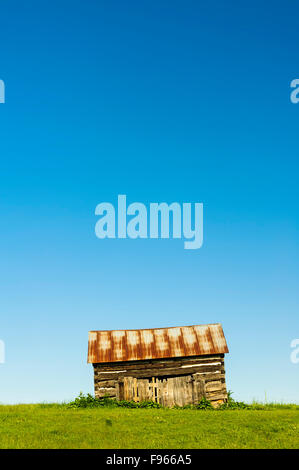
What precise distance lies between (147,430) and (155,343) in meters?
14.2

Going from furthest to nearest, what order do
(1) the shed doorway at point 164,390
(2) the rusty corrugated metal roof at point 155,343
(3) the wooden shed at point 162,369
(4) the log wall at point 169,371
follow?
(2) the rusty corrugated metal roof at point 155,343, (4) the log wall at point 169,371, (3) the wooden shed at point 162,369, (1) the shed doorway at point 164,390

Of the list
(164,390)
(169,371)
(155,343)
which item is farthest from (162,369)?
(155,343)

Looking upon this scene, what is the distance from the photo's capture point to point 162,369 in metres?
31.1

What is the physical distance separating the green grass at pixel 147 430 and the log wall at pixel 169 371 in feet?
20.3

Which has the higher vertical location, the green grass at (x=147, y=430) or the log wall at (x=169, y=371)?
the log wall at (x=169, y=371)

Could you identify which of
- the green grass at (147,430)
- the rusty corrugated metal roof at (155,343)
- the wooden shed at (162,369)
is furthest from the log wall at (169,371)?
the green grass at (147,430)

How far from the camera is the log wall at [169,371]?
30.6m

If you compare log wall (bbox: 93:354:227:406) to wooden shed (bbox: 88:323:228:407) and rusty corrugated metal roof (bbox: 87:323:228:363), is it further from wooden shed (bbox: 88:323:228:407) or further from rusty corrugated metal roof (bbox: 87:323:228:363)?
rusty corrugated metal roof (bbox: 87:323:228:363)

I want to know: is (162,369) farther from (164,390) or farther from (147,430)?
(147,430)

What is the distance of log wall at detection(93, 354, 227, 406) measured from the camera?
3058 centimetres

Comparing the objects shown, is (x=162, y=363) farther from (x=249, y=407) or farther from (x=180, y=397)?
(x=249, y=407)

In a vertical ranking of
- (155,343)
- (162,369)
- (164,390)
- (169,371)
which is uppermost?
(155,343)

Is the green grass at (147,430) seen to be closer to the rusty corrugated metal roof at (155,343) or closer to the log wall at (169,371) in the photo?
the log wall at (169,371)
